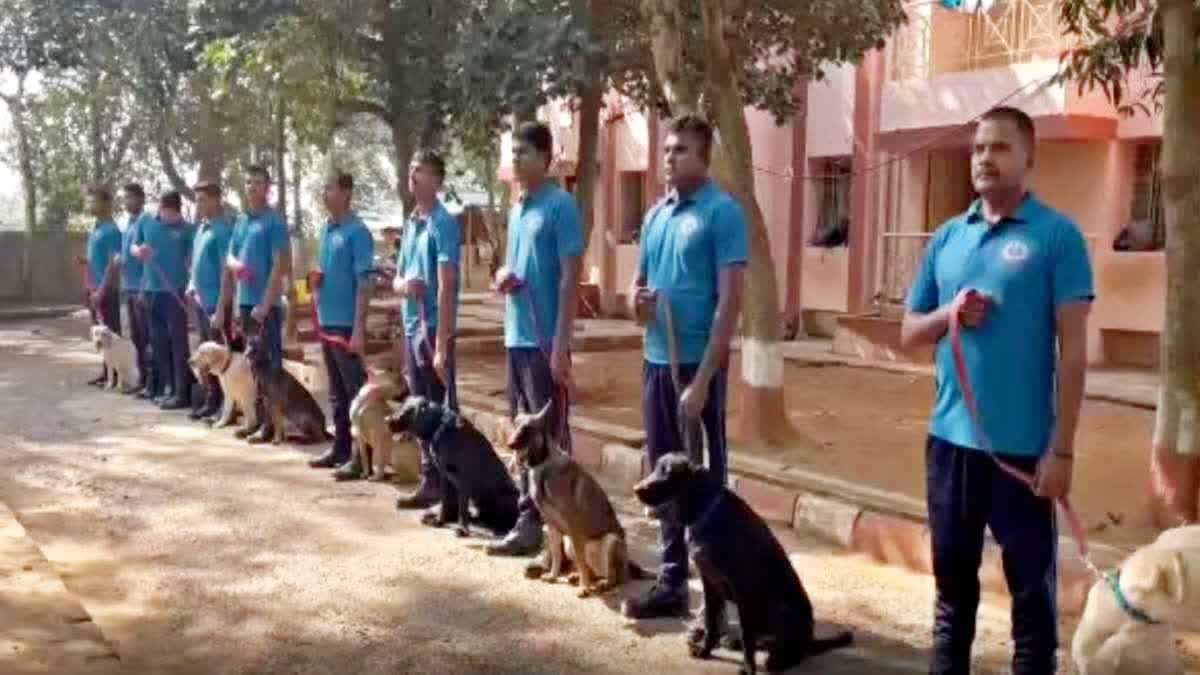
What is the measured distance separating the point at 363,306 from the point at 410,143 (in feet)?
21.3

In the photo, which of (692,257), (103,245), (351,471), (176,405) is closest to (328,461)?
(351,471)

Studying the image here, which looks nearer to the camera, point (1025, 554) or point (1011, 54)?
point (1025, 554)

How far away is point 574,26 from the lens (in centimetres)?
995

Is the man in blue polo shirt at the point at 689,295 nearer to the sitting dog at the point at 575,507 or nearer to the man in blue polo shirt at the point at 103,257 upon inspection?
the sitting dog at the point at 575,507

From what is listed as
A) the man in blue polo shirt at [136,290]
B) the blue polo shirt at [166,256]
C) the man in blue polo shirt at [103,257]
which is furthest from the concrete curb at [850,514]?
the man in blue polo shirt at [103,257]

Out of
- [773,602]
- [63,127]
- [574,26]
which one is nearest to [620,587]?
[773,602]

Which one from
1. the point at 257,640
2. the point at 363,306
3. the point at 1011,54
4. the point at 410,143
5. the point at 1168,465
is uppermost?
the point at 1011,54

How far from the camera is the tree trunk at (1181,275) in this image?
6016mm

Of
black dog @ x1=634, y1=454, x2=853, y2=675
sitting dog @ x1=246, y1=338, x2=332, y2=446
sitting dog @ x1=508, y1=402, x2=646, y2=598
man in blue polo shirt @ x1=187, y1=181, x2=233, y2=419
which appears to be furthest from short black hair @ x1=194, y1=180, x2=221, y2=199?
black dog @ x1=634, y1=454, x2=853, y2=675

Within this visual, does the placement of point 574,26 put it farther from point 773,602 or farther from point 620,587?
point 773,602

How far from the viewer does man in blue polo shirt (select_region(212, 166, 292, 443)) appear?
30.7 ft

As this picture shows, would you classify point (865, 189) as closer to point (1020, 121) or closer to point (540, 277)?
point (540, 277)

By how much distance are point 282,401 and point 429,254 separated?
298 centimetres

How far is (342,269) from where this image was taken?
820 centimetres
